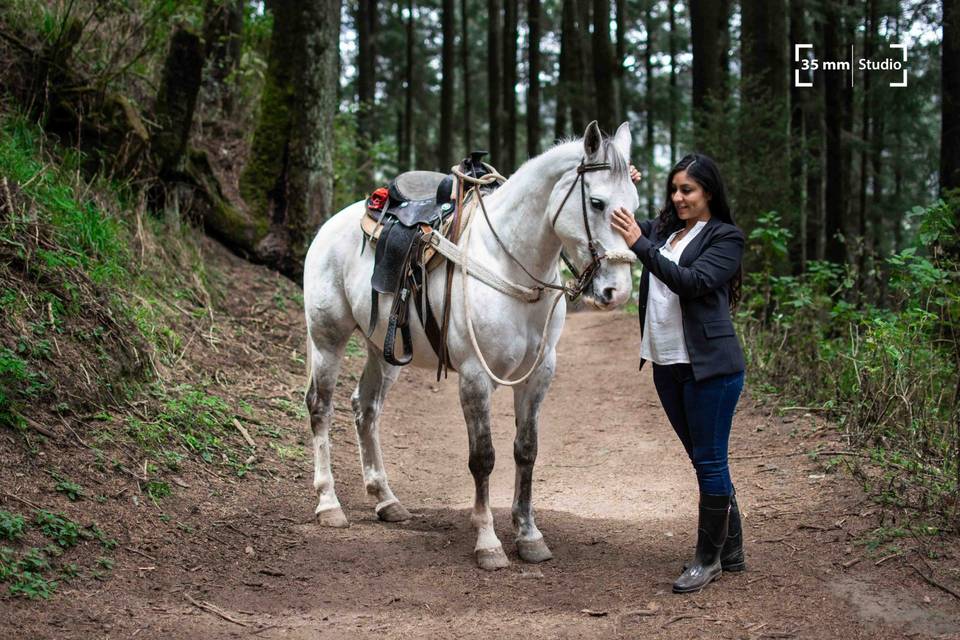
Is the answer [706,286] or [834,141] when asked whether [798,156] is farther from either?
[706,286]

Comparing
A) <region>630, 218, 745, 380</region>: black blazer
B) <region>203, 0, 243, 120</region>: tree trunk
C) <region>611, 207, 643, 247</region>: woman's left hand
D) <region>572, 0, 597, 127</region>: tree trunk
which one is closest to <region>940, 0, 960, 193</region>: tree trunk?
<region>630, 218, 745, 380</region>: black blazer

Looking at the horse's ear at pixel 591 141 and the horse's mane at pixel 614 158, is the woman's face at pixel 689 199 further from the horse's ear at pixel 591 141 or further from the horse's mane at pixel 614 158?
the horse's ear at pixel 591 141

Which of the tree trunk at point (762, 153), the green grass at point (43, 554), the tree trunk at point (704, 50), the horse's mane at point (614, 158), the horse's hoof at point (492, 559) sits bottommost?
the horse's hoof at point (492, 559)

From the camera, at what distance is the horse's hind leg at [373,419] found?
5.85 meters

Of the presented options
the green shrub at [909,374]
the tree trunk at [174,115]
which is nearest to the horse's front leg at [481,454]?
the green shrub at [909,374]

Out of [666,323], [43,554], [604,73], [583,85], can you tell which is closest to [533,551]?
[666,323]

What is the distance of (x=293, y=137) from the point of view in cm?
1035

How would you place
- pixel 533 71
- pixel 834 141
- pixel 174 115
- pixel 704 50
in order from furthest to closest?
pixel 533 71, pixel 834 141, pixel 704 50, pixel 174 115

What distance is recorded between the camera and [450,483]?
6.77 meters

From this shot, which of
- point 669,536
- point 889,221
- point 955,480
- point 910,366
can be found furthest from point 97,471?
point 889,221

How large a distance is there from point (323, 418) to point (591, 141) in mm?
2844

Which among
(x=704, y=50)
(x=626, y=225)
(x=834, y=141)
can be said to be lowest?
(x=626, y=225)

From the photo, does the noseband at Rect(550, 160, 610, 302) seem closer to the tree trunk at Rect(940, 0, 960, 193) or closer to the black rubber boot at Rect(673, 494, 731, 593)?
the black rubber boot at Rect(673, 494, 731, 593)

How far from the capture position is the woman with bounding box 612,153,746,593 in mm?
4129
